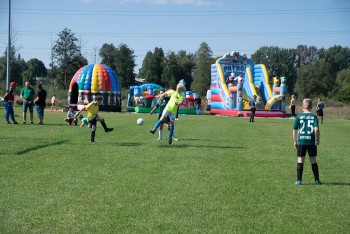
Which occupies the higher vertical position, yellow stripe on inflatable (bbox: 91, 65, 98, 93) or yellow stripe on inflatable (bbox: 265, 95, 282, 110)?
yellow stripe on inflatable (bbox: 91, 65, 98, 93)

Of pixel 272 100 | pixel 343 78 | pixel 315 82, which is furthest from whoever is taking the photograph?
pixel 315 82

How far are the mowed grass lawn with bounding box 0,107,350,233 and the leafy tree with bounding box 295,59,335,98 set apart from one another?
7336 cm

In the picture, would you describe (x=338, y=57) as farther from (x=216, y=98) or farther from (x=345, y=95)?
(x=216, y=98)

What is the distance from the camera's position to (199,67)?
86.9 m

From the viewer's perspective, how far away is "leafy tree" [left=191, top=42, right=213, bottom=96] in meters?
85.2

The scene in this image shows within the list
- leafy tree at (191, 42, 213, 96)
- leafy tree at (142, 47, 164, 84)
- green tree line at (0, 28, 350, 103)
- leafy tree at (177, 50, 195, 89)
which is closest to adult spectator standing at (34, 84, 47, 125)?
green tree line at (0, 28, 350, 103)

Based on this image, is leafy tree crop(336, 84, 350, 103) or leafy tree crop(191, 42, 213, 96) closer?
leafy tree crop(336, 84, 350, 103)

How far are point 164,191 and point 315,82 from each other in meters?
80.1

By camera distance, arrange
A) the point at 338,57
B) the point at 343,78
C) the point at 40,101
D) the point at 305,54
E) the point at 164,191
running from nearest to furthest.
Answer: the point at 164,191 → the point at 40,101 → the point at 343,78 → the point at 338,57 → the point at 305,54

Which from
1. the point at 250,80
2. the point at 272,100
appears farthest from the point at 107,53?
the point at 272,100

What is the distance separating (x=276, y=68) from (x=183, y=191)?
9696 cm

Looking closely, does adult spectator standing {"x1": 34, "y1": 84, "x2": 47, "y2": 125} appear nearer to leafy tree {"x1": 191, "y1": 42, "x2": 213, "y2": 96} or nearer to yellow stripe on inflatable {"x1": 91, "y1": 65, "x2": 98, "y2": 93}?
yellow stripe on inflatable {"x1": 91, "y1": 65, "x2": 98, "y2": 93}

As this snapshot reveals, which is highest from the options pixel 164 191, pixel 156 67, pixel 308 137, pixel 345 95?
pixel 156 67

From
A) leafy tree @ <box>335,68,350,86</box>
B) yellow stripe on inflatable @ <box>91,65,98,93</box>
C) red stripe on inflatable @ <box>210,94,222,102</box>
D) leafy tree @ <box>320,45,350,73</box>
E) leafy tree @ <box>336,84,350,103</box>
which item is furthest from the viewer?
leafy tree @ <box>320,45,350,73</box>
